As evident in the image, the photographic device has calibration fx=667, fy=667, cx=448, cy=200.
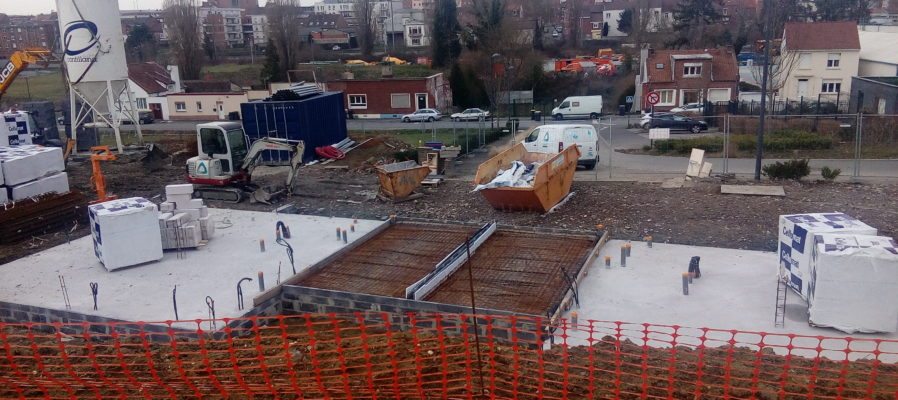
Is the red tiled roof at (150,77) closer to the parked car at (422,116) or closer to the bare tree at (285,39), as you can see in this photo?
the bare tree at (285,39)

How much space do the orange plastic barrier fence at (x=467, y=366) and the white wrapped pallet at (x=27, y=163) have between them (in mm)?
6834

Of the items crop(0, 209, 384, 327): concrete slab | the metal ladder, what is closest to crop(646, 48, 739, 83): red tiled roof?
crop(0, 209, 384, 327): concrete slab

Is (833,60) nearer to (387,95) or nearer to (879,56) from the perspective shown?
(879,56)

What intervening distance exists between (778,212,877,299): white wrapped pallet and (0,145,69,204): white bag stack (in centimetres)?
1427

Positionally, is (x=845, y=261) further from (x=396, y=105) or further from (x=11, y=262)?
(x=396, y=105)

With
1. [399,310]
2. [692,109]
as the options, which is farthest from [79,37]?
[692,109]

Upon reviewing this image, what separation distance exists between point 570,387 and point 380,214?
8.54 metres

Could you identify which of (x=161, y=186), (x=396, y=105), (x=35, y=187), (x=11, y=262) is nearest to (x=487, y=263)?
(x=11, y=262)

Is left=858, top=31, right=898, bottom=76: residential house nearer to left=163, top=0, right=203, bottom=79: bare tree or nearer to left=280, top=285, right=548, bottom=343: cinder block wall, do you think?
left=280, top=285, right=548, bottom=343: cinder block wall

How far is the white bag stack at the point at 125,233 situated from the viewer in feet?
34.2

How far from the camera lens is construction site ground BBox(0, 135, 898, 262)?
483 inches

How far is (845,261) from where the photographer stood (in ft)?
24.1

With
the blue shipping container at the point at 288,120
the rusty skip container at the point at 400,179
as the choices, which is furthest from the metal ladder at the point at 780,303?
the blue shipping container at the point at 288,120

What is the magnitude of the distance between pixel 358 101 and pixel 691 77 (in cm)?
1756
